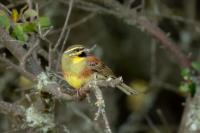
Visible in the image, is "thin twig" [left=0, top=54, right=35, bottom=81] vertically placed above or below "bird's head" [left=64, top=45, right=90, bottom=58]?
below

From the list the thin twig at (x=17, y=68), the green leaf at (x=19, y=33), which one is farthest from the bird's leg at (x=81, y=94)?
the green leaf at (x=19, y=33)

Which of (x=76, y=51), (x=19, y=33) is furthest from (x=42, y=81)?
(x=76, y=51)

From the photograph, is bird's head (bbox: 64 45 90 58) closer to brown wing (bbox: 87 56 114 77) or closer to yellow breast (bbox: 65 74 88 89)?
brown wing (bbox: 87 56 114 77)

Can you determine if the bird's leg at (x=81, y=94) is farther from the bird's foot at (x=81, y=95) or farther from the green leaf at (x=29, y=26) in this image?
A: the green leaf at (x=29, y=26)

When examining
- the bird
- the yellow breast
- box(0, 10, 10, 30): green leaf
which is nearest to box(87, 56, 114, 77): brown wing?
the bird

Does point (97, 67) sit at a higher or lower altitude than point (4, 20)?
lower

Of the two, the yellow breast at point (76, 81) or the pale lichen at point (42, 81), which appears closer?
the pale lichen at point (42, 81)

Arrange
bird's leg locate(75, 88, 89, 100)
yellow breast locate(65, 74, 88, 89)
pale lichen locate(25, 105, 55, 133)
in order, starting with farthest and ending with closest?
pale lichen locate(25, 105, 55, 133) → yellow breast locate(65, 74, 88, 89) → bird's leg locate(75, 88, 89, 100)

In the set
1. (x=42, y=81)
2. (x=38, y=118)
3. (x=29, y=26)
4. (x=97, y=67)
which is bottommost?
(x=38, y=118)

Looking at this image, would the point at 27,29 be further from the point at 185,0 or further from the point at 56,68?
the point at 185,0

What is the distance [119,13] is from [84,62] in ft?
4.73

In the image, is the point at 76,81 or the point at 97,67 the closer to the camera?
the point at 76,81

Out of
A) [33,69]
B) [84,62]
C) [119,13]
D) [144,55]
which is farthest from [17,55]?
[144,55]

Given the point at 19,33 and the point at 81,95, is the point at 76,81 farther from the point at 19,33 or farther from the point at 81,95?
the point at 19,33
